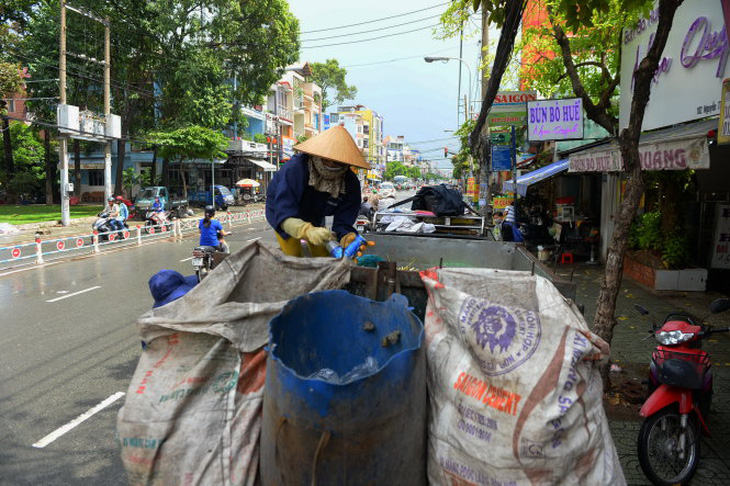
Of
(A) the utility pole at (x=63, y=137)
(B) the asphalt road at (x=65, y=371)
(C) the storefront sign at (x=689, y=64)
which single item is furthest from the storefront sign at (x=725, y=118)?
(A) the utility pole at (x=63, y=137)

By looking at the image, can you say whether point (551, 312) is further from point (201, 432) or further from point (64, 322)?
point (64, 322)

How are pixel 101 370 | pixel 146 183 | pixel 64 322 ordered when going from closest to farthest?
1. pixel 101 370
2. pixel 64 322
3. pixel 146 183

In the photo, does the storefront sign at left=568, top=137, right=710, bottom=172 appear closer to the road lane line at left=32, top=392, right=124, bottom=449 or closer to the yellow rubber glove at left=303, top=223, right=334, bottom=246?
the yellow rubber glove at left=303, top=223, right=334, bottom=246

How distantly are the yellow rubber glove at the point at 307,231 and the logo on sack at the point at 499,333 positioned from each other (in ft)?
3.85

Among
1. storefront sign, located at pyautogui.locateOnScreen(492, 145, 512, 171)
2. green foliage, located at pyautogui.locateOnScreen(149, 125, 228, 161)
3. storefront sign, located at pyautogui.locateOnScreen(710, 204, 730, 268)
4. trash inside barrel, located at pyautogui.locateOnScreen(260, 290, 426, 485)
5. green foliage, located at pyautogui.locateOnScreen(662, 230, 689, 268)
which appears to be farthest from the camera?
green foliage, located at pyautogui.locateOnScreen(149, 125, 228, 161)

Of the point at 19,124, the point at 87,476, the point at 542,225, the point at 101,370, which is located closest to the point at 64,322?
the point at 101,370

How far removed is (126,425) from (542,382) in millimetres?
1442

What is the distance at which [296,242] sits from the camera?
3430 millimetres

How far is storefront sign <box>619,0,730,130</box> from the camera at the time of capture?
19.9 ft

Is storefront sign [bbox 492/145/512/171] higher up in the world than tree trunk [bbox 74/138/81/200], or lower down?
lower down

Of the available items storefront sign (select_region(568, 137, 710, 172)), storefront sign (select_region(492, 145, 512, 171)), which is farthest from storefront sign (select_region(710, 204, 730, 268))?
storefront sign (select_region(492, 145, 512, 171))

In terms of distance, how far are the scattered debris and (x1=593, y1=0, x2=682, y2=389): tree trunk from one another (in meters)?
3.26

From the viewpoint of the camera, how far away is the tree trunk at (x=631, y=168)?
4.24m

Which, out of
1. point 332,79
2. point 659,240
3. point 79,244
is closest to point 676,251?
point 659,240
